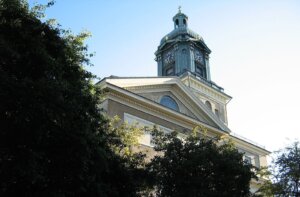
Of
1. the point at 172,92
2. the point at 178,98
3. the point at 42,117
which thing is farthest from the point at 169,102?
the point at 42,117

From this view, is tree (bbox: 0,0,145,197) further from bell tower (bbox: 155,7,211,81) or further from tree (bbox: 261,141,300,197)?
bell tower (bbox: 155,7,211,81)

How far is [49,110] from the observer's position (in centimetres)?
1152

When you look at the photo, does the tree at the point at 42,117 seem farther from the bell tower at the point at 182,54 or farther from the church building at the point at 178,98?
the bell tower at the point at 182,54

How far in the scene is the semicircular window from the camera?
29922 millimetres

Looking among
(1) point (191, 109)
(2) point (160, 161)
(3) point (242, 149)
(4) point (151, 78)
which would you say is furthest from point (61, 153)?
(3) point (242, 149)

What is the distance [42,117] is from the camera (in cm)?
1147

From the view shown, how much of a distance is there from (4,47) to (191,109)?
68.8 feet

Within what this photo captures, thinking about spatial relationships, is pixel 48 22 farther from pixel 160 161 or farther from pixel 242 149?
pixel 242 149

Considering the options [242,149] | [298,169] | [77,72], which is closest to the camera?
[77,72]

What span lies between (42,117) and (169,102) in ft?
63.4

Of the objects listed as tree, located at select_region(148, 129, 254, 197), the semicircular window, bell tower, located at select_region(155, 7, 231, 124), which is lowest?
tree, located at select_region(148, 129, 254, 197)

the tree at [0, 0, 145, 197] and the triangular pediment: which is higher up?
the triangular pediment

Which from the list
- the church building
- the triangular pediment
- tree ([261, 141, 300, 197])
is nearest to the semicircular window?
the church building

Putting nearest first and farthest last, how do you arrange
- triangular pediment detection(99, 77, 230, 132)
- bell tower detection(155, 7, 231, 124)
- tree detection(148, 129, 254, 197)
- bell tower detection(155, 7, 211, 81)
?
tree detection(148, 129, 254, 197) → triangular pediment detection(99, 77, 230, 132) → bell tower detection(155, 7, 231, 124) → bell tower detection(155, 7, 211, 81)
